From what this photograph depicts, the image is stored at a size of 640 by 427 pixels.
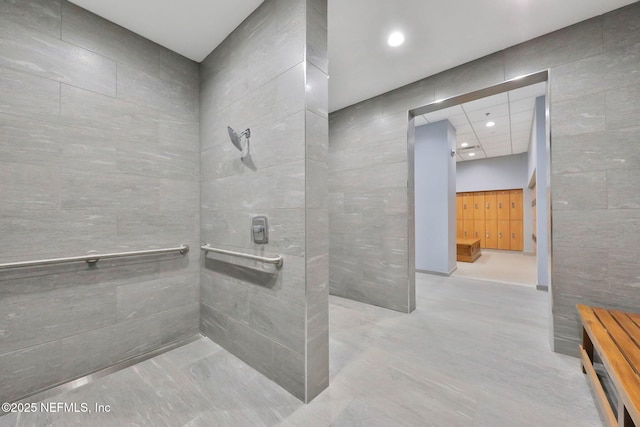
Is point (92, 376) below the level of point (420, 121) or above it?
below

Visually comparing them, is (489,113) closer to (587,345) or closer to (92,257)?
(587,345)

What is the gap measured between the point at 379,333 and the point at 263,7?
10.1 ft

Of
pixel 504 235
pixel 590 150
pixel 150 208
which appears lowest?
pixel 504 235

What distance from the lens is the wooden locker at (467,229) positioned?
863cm

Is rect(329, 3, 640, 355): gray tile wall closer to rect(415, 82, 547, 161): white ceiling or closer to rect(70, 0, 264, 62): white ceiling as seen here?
rect(415, 82, 547, 161): white ceiling

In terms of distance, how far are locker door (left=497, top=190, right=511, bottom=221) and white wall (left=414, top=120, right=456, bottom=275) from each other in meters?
4.20

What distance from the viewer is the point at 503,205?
26.2ft

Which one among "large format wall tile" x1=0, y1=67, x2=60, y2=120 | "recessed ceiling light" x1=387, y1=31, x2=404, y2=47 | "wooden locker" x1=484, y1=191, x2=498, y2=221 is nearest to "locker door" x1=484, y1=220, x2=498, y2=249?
"wooden locker" x1=484, y1=191, x2=498, y2=221

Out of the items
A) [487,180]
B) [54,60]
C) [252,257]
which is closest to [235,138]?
[252,257]

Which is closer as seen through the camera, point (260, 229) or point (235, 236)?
point (260, 229)

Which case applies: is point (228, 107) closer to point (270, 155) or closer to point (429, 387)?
point (270, 155)

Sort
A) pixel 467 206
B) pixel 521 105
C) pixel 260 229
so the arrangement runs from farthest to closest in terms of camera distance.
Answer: pixel 467 206 → pixel 521 105 → pixel 260 229

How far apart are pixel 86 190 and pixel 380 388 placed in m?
2.63

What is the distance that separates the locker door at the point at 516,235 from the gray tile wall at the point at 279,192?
8716 millimetres
